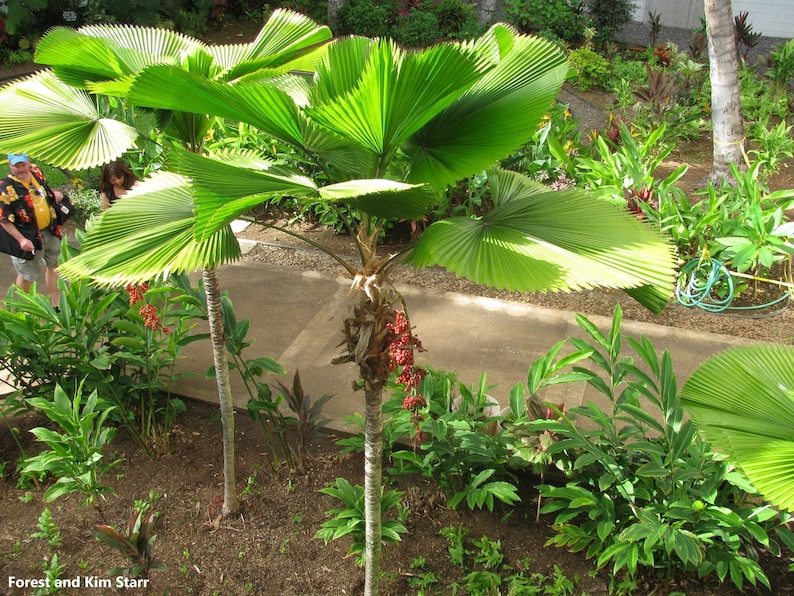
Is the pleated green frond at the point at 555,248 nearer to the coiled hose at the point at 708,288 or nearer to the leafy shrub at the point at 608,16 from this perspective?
the coiled hose at the point at 708,288

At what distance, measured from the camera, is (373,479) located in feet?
7.95

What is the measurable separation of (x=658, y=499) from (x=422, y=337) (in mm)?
2136

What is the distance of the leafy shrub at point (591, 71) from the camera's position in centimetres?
1093

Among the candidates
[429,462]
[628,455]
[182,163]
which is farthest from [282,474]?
[182,163]

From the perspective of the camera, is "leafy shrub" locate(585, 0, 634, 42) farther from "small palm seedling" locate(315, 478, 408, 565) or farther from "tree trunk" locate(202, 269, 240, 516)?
"small palm seedling" locate(315, 478, 408, 565)

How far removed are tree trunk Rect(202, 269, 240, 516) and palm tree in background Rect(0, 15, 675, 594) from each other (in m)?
0.58

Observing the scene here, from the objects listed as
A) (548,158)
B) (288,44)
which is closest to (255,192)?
(288,44)

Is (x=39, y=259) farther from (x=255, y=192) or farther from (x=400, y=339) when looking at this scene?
(x=255, y=192)

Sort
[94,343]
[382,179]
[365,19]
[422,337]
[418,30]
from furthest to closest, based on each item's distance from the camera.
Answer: [365,19] → [418,30] → [422,337] → [94,343] → [382,179]

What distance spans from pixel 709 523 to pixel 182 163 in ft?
7.80

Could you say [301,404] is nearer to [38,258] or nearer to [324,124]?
[324,124]

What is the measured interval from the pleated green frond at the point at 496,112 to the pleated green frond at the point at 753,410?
88 centimetres

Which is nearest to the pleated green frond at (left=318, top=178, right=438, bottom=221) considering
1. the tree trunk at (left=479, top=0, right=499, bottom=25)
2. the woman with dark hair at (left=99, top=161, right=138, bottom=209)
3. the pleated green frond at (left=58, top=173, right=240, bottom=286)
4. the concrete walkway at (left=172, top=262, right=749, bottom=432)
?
the pleated green frond at (left=58, top=173, right=240, bottom=286)

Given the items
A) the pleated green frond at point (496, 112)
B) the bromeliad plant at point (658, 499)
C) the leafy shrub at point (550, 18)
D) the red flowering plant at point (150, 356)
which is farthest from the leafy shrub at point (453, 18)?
the pleated green frond at point (496, 112)
